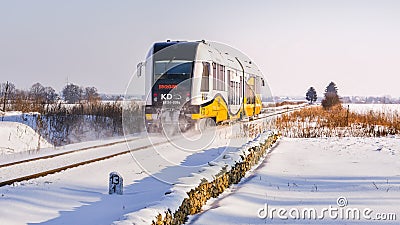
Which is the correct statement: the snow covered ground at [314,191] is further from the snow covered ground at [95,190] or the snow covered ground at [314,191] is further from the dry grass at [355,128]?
the dry grass at [355,128]

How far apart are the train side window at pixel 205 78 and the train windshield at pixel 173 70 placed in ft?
2.20

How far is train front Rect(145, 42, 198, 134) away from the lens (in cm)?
1681

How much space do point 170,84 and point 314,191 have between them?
1000 cm

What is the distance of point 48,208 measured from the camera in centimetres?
736

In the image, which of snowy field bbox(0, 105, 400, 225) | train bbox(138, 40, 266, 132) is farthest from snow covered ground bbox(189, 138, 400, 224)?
train bbox(138, 40, 266, 132)

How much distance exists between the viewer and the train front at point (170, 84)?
16.8 metres

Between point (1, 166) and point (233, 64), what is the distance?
13.5 meters

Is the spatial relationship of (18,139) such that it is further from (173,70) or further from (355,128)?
(355,128)

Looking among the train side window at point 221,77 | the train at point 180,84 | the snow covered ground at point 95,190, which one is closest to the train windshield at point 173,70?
the train at point 180,84

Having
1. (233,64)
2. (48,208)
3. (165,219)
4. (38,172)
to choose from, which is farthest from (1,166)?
(233,64)

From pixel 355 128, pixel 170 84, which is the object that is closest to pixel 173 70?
pixel 170 84

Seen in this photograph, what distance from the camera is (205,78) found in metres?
17.3

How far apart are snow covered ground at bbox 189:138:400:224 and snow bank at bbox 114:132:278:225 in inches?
7.9

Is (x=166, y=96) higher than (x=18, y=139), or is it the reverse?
(x=166, y=96)
